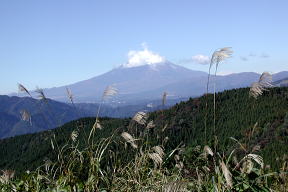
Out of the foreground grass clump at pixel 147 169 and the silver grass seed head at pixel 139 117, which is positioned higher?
the silver grass seed head at pixel 139 117

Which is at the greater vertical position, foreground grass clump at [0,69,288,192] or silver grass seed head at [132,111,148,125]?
silver grass seed head at [132,111,148,125]

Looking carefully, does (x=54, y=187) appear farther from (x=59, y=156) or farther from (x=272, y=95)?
(x=272, y=95)

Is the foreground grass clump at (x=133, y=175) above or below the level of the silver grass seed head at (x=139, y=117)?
below

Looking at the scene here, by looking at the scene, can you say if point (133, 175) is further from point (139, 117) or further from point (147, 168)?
point (139, 117)

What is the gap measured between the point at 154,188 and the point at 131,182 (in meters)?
0.50

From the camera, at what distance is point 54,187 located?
621 centimetres

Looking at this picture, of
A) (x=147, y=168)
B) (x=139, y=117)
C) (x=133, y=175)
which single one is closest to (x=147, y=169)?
(x=147, y=168)

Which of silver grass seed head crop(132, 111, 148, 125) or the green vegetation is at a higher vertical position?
silver grass seed head crop(132, 111, 148, 125)

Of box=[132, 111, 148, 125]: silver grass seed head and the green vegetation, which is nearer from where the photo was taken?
the green vegetation

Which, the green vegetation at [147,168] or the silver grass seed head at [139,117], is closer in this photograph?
the green vegetation at [147,168]

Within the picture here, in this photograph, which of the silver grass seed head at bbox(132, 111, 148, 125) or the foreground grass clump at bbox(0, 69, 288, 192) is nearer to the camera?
the foreground grass clump at bbox(0, 69, 288, 192)

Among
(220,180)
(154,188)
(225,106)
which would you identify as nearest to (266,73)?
(220,180)

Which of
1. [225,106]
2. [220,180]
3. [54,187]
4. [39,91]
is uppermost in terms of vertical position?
[39,91]

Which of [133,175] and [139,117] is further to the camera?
[133,175]
